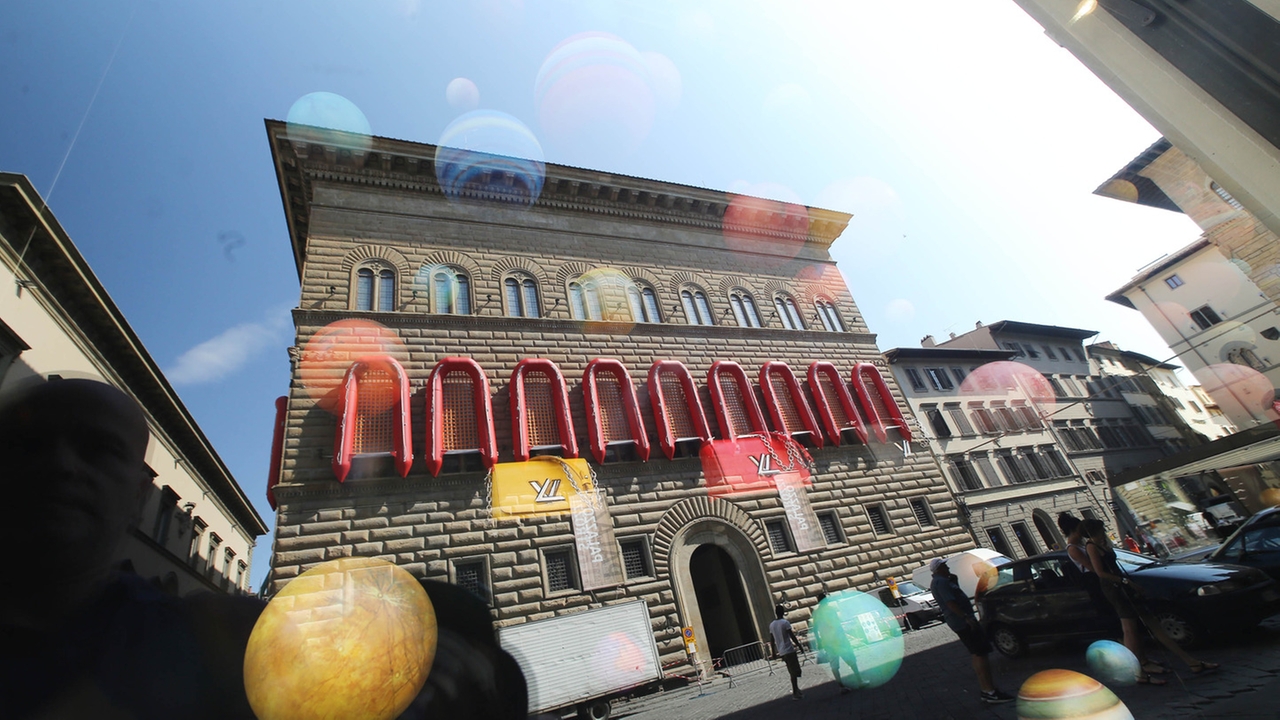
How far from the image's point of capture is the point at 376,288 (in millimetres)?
11453

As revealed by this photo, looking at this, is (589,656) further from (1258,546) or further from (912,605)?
(1258,546)

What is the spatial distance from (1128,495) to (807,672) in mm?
28377

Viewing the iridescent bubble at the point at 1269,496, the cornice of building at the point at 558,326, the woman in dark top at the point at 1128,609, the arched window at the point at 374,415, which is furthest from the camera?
the iridescent bubble at the point at 1269,496

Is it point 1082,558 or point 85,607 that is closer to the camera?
point 85,607

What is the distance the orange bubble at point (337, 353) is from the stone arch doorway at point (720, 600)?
7.98 meters

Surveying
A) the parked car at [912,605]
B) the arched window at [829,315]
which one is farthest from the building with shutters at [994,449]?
the parked car at [912,605]

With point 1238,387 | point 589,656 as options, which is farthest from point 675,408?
point 1238,387

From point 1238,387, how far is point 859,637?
33.2 metres

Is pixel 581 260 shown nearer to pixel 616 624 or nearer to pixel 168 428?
pixel 616 624

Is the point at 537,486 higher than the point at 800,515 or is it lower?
higher

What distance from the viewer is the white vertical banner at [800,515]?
11633 mm

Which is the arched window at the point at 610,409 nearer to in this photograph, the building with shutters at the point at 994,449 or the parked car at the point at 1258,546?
the parked car at the point at 1258,546

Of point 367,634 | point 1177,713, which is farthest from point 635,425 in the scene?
point 367,634

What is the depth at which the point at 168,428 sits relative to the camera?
15992 millimetres
